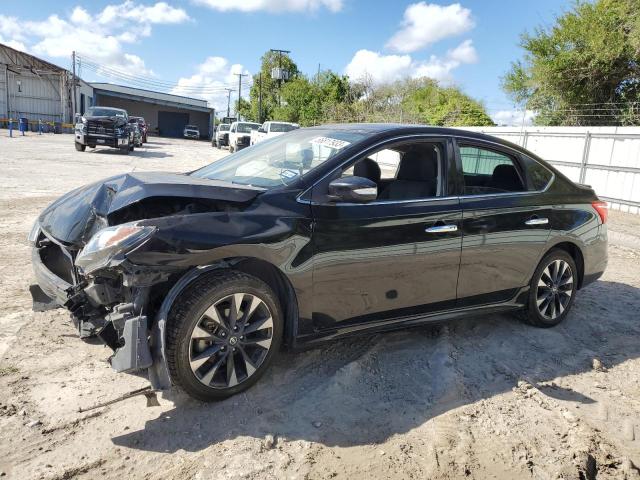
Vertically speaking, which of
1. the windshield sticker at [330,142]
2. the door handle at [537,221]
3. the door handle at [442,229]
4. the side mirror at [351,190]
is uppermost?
the windshield sticker at [330,142]

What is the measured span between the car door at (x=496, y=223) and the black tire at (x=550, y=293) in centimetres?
16

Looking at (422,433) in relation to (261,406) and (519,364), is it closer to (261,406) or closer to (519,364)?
(261,406)

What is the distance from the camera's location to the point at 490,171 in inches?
186

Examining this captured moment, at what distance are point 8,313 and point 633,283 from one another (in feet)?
22.9

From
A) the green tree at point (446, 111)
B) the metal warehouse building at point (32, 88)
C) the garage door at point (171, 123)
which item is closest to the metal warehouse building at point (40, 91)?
the metal warehouse building at point (32, 88)

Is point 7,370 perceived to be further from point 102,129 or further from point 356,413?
point 102,129

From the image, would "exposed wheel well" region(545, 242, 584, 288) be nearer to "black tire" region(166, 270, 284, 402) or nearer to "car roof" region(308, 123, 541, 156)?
"car roof" region(308, 123, 541, 156)

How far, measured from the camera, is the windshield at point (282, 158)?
363cm

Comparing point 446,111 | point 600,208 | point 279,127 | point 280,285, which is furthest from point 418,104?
point 280,285

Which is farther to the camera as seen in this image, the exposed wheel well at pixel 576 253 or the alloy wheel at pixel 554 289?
the exposed wheel well at pixel 576 253

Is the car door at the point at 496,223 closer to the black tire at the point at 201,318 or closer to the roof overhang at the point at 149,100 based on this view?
the black tire at the point at 201,318

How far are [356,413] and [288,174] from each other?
166 centimetres

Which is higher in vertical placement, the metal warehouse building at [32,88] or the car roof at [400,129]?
the metal warehouse building at [32,88]

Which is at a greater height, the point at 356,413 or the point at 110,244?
the point at 110,244
